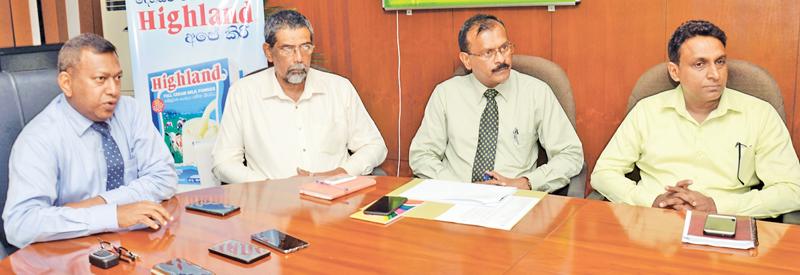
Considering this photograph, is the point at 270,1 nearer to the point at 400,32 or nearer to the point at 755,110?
the point at 400,32

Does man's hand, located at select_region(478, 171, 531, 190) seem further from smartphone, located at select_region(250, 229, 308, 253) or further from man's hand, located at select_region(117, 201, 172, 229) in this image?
man's hand, located at select_region(117, 201, 172, 229)

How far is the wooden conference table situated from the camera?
65.1 inches

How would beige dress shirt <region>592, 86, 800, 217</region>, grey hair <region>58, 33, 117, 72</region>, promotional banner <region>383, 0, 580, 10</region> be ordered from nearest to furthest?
grey hair <region>58, 33, 117, 72</region> < beige dress shirt <region>592, 86, 800, 217</region> < promotional banner <region>383, 0, 580, 10</region>

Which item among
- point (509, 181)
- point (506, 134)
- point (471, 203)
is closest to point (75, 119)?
point (471, 203)

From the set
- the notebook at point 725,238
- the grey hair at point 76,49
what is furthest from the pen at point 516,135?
→ the grey hair at point 76,49

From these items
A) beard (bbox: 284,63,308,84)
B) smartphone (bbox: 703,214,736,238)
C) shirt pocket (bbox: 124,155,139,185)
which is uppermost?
beard (bbox: 284,63,308,84)

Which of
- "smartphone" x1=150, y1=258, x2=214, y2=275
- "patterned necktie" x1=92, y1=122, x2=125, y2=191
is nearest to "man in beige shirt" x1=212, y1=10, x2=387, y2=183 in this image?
"patterned necktie" x1=92, y1=122, x2=125, y2=191

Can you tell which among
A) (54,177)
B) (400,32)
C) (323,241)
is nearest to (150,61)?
(400,32)

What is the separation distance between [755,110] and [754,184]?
10.7 inches

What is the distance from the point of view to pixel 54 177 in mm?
2139

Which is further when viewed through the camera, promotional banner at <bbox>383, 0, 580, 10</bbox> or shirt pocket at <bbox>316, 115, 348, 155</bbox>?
promotional banner at <bbox>383, 0, 580, 10</bbox>

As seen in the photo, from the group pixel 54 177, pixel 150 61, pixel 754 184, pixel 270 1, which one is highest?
pixel 270 1

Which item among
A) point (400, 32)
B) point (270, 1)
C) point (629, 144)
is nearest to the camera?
point (629, 144)

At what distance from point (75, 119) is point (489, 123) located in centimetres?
161
